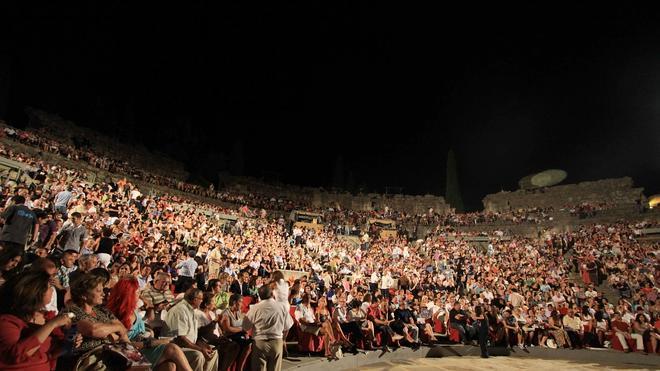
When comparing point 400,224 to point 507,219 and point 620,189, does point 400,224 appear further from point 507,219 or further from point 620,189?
point 620,189

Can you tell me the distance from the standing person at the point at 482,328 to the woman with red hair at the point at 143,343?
7968mm

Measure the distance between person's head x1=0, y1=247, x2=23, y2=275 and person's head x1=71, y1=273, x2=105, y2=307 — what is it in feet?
5.78

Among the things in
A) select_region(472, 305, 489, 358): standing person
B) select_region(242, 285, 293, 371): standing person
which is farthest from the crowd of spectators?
select_region(242, 285, 293, 371): standing person

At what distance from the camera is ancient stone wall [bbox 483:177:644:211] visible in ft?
115

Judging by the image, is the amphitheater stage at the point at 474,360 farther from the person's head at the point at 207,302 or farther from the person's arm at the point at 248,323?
the person's head at the point at 207,302

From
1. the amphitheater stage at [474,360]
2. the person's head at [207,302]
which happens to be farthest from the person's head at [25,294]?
the amphitheater stage at [474,360]

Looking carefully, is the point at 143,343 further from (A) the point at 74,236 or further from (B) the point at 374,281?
(B) the point at 374,281

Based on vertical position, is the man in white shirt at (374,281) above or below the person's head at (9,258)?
below

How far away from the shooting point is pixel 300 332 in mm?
6848

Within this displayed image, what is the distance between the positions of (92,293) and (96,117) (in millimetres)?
42926

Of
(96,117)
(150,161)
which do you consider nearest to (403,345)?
(150,161)

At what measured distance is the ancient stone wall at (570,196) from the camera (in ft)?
115

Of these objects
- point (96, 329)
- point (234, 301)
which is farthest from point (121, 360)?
point (234, 301)

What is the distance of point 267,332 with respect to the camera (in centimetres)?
443
